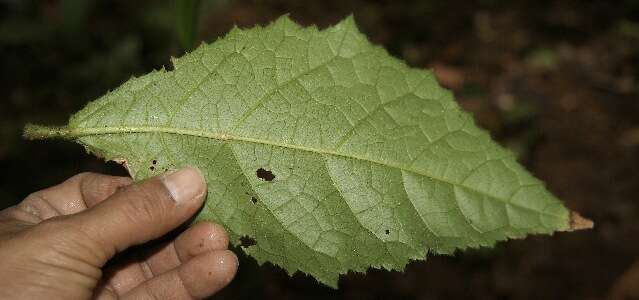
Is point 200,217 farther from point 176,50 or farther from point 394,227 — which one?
point 176,50

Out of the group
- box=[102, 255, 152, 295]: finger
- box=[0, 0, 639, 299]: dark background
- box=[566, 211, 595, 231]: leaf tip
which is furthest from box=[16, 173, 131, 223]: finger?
box=[566, 211, 595, 231]: leaf tip

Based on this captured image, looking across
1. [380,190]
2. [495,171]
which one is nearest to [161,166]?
[380,190]

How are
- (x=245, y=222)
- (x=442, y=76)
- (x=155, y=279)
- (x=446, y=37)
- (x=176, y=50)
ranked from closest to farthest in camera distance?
(x=245, y=222), (x=155, y=279), (x=176, y=50), (x=442, y=76), (x=446, y=37)

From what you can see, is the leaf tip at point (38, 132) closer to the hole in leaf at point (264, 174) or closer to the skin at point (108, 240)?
the skin at point (108, 240)

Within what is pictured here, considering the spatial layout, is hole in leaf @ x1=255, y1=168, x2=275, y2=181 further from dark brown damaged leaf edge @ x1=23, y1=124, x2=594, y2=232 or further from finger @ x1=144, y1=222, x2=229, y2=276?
finger @ x1=144, y1=222, x2=229, y2=276

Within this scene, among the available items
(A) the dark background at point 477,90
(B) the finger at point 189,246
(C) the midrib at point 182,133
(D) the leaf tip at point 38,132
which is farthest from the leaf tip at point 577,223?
(A) the dark background at point 477,90
